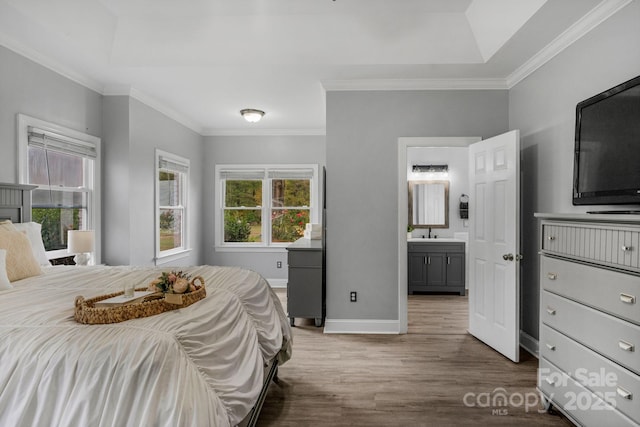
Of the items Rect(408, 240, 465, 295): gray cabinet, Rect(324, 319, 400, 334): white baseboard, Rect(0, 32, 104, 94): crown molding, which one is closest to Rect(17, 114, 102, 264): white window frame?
Rect(0, 32, 104, 94): crown molding

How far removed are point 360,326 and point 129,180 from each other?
9.84ft

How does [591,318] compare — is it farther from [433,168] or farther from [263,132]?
[263,132]

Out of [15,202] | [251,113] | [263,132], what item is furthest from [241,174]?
[15,202]

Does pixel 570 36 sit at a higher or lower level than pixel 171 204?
higher

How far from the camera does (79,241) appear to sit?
10.8 ft

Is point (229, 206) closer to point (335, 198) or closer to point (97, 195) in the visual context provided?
point (97, 195)

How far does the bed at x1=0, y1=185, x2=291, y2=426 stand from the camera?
123 cm

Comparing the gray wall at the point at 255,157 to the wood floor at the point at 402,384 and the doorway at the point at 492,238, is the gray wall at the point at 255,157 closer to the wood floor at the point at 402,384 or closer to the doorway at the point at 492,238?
the wood floor at the point at 402,384

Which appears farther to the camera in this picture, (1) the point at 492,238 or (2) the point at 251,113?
(2) the point at 251,113

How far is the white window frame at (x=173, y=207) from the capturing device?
472 centimetres

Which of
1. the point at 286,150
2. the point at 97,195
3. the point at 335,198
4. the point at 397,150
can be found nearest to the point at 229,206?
the point at 286,150

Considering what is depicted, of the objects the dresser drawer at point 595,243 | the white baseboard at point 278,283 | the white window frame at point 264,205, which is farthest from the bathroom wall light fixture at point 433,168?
the dresser drawer at point 595,243

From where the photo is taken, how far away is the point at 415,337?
3.83m

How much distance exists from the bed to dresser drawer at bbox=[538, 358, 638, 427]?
5.68 ft
